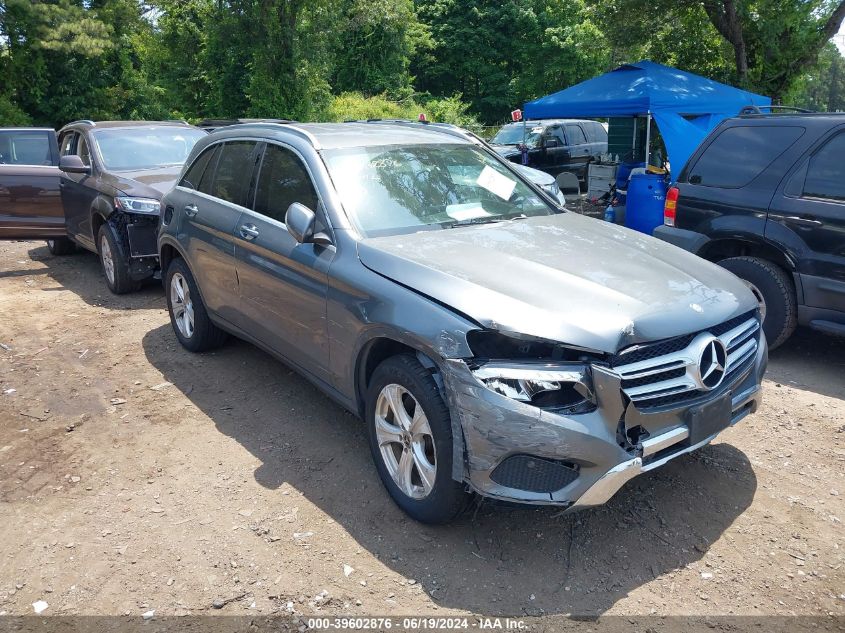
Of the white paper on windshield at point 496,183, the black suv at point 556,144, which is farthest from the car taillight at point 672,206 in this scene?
the black suv at point 556,144

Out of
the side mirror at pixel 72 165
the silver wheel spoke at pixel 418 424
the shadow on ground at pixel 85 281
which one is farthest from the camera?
the side mirror at pixel 72 165

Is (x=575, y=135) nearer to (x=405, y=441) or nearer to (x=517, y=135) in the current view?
(x=517, y=135)

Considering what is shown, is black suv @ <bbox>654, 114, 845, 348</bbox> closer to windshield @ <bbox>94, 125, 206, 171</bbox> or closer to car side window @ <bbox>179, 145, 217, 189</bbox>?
car side window @ <bbox>179, 145, 217, 189</bbox>

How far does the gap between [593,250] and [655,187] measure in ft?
22.0

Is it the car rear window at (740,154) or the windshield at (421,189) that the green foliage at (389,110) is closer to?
the car rear window at (740,154)

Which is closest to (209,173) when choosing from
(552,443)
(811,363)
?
(552,443)

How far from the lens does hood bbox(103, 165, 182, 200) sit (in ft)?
25.0

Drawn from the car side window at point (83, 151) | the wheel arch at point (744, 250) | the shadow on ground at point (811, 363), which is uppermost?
the car side window at point (83, 151)

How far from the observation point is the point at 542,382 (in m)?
2.98

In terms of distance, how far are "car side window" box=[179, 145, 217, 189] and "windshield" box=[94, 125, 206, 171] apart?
291cm

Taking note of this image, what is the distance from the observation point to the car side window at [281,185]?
429cm

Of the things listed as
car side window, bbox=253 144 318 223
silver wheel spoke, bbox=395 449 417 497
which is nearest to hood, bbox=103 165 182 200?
car side window, bbox=253 144 318 223

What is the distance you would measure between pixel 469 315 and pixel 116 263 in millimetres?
5781

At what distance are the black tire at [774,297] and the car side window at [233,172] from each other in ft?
12.6
